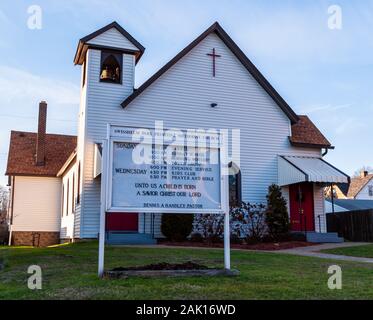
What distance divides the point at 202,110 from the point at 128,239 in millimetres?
6692

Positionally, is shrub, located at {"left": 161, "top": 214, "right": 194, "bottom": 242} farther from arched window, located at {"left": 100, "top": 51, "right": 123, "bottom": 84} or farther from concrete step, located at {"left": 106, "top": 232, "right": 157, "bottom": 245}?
arched window, located at {"left": 100, "top": 51, "right": 123, "bottom": 84}

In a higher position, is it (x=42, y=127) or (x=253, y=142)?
(x=42, y=127)

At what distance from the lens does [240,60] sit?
71.4 feet

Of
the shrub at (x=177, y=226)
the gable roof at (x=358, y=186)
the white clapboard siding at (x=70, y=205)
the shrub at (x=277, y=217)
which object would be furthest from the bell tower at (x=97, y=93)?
the gable roof at (x=358, y=186)

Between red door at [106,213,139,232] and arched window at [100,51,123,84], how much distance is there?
19.0ft

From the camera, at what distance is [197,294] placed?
627cm

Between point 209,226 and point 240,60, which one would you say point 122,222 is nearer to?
point 209,226

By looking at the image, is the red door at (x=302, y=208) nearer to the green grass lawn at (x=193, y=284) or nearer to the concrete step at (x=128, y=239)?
the concrete step at (x=128, y=239)

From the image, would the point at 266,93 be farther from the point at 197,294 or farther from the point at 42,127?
the point at 197,294

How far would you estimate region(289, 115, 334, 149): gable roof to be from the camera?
22327 mm

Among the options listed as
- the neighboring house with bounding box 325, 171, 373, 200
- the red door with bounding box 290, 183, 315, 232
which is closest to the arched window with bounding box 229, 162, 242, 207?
the red door with bounding box 290, 183, 315, 232

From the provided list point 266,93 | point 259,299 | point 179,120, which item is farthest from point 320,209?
point 259,299

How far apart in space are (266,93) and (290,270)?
46.4 ft

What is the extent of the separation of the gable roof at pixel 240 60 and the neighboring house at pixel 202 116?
0.05 m
